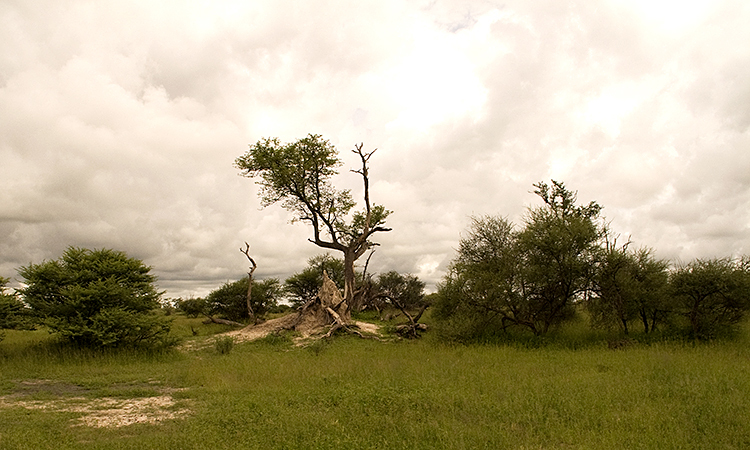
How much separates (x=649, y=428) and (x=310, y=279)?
124ft

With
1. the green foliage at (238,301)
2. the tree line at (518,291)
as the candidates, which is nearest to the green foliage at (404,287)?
the green foliage at (238,301)

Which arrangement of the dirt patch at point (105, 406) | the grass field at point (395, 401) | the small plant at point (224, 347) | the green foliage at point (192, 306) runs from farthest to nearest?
1. the green foliage at point (192, 306)
2. the small plant at point (224, 347)
3. the dirt patch at point (105, 406)
4. the grass field at point (395, 401)

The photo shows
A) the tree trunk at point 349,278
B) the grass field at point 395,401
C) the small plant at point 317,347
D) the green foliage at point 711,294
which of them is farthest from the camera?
the tree trunk at point 349,278

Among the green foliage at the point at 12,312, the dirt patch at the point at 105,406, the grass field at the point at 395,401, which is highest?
the green foliage at the point at 12,312

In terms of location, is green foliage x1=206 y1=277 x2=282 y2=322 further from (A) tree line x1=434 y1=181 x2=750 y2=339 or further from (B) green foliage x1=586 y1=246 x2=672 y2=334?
(B) green foliage x1=586 y1=246 x2=672 y2=334

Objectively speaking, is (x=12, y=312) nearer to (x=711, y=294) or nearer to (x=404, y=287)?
(x=711, y=294)

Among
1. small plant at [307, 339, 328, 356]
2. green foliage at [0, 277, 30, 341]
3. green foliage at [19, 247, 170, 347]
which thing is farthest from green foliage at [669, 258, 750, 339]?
green foliage at [0, 277, 30, 341]

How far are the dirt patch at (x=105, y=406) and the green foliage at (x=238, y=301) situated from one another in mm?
23058

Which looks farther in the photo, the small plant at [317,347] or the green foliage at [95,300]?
the small plant at [317,347]

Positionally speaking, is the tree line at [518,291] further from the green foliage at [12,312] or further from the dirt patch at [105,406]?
the dirt patch at [105,406]

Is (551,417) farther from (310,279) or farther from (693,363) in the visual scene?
(310,279)

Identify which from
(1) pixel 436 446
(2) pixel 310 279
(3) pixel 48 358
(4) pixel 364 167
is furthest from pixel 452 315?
(2) pixel 310 279

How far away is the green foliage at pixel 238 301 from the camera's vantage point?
1371 inches

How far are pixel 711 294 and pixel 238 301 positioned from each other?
31130 millimetres
